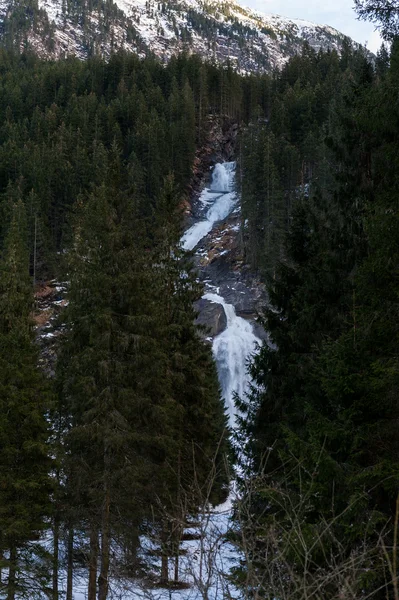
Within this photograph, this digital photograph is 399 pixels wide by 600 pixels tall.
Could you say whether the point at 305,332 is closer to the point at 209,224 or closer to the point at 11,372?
the point at 11,372

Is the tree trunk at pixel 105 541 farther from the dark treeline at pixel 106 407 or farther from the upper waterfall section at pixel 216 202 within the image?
the upper waterfall section at pixel 216 202

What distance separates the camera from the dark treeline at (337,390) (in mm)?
5163

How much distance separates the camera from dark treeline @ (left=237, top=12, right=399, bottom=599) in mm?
5163

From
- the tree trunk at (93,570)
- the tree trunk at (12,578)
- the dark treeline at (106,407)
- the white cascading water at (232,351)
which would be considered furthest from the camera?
the white cascading water at (232,351)

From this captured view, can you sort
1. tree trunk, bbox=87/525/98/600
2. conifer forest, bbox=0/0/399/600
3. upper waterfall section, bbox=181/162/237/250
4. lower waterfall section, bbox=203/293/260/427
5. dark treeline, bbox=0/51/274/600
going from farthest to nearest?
upper waterfall section, bbox=181/162/237/250 < lower waterfall section, bbox=203/293/260/427 < dark treeline, bbox=0/51/274/600 < tree trunk, bbox=87/525/98/600 < conifer forest, bbox=0/0/399/600

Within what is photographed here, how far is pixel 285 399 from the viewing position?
12945mm

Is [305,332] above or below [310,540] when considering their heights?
above

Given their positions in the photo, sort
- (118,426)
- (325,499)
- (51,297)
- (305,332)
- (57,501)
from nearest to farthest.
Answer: (325,499), (305,332), (118,426), (57,501), (51,297)

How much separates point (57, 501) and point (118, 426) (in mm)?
3069

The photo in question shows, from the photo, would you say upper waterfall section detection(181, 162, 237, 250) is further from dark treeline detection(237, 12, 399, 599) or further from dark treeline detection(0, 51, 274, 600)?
dark treeline detection(237, 12, 399, 599)

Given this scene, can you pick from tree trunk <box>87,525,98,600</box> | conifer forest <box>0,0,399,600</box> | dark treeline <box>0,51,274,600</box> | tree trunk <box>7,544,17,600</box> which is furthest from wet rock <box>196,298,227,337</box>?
tree trunk <box>87,525,98,600</box>

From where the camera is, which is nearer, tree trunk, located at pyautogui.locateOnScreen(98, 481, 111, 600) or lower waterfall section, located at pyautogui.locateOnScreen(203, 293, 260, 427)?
tree trunk, located at pyautogui.locateOnScreen(98, 481, 111, 600)

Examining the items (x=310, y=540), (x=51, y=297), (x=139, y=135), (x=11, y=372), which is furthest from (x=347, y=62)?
(x=310, y=540)

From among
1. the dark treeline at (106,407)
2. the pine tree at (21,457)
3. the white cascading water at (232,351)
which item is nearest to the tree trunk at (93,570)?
the dark treeline at (106,407)
